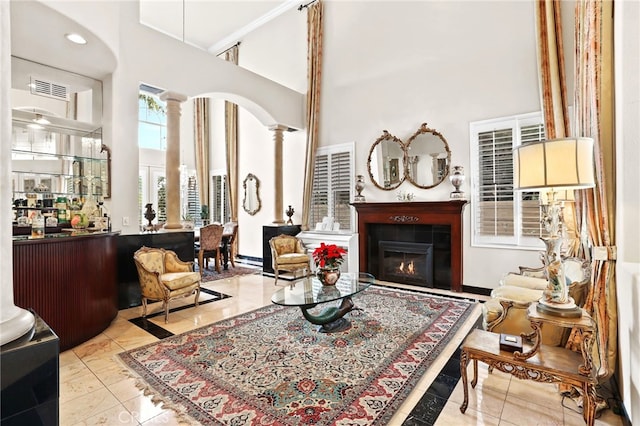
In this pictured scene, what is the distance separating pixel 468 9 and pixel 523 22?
2.86 ft

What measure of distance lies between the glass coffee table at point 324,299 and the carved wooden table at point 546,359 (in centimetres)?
142

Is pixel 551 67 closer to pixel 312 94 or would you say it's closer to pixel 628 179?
pixel 628 179

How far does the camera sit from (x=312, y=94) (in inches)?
268

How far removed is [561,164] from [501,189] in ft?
10.1

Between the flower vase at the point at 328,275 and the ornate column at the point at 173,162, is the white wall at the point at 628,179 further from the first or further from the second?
the ornate column at the point at 173,162

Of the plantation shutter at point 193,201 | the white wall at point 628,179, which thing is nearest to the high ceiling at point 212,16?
the plantation shutter at point 193,201

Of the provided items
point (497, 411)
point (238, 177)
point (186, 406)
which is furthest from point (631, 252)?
point (238, 177)

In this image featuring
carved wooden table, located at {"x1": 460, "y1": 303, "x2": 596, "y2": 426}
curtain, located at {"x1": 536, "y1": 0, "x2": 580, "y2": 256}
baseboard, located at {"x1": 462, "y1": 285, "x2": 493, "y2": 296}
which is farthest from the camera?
baseboard, located at {"x1": 462, "y1": 285, "x2": 493, "y2": 296}

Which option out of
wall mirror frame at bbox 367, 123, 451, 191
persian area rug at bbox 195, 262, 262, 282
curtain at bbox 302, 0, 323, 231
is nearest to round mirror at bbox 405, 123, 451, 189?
wall mirror frame at bbox 367, 123, 451, 191

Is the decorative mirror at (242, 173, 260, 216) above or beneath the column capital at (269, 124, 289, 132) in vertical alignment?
beneath

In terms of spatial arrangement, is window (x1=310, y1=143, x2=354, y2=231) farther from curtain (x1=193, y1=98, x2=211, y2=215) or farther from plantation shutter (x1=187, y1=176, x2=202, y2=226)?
plantation shutter (x1=187, y1=176, x2=202, y2=226)

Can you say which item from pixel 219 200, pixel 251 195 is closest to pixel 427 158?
pixel 251 195

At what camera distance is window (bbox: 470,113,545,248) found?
4508mm

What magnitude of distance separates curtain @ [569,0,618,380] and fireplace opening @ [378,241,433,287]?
2.92m
